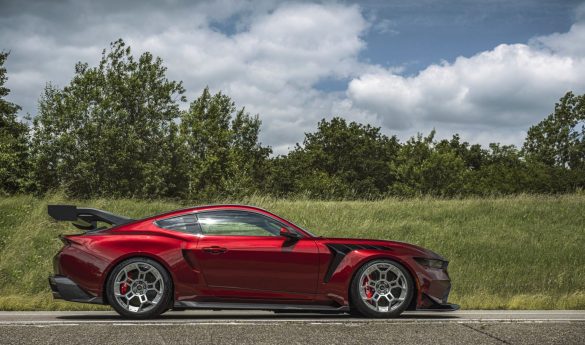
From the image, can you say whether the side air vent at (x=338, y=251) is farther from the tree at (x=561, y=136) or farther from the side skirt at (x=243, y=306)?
the tree at (x=561, y=136)

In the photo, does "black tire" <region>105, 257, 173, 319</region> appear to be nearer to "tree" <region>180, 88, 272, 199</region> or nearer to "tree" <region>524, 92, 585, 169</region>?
"tree" <region>180, 88, 272, 199</region>

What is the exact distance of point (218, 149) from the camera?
61.5 metres

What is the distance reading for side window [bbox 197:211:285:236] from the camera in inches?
313

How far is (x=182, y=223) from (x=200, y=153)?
182 feet

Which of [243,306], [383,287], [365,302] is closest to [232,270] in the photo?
[243,306]

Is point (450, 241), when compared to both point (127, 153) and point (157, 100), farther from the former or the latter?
point (157, 100)

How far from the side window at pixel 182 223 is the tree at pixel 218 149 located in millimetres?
42520

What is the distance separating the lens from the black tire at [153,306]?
301 inches

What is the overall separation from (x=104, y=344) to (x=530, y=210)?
24066 millimetres

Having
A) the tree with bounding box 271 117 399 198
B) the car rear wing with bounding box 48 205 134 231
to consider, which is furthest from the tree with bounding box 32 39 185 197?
the car rear wing with bounding box 48 205 134 231

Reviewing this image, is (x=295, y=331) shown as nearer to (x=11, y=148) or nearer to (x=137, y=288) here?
(x=137, y=288)

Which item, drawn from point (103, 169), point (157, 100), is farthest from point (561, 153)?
point (103, 169)

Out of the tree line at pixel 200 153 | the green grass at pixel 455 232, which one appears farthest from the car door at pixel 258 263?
the tree line at pixel 200 153

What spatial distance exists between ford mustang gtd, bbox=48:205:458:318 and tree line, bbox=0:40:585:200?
2275 cm
